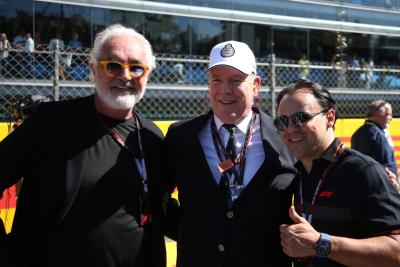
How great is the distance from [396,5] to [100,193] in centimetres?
2193

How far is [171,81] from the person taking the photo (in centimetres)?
1073

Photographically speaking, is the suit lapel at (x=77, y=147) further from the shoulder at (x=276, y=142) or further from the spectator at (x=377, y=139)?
the spectator at (x=377, y=139)

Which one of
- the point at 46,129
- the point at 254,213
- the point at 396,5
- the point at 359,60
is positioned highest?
the point at 396,5

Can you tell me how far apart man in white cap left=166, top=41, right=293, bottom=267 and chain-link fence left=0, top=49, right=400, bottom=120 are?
10.7ft

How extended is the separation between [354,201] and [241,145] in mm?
842

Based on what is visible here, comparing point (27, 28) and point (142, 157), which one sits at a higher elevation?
point (27, 28)

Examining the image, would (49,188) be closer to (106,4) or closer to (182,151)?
(182,151)

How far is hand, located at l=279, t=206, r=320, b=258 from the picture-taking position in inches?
91.0

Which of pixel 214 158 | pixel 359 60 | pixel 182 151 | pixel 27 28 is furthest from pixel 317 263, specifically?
pixel 359 60

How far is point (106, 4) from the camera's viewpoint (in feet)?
43.1

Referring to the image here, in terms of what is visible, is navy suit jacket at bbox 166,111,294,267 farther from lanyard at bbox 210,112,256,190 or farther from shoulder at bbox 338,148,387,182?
shoulder at bbox 338,148,387,182

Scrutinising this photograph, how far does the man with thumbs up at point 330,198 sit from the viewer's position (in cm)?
231

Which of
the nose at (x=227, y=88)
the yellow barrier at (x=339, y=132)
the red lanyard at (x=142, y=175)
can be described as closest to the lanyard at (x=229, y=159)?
the nose at (x=227, y=88)

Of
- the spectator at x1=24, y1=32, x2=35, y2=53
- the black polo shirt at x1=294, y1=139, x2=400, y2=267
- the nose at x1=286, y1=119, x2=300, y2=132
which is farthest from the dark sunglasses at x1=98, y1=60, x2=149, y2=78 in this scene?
the spectator at x1=24, y1=32, x2=35, y2=53
